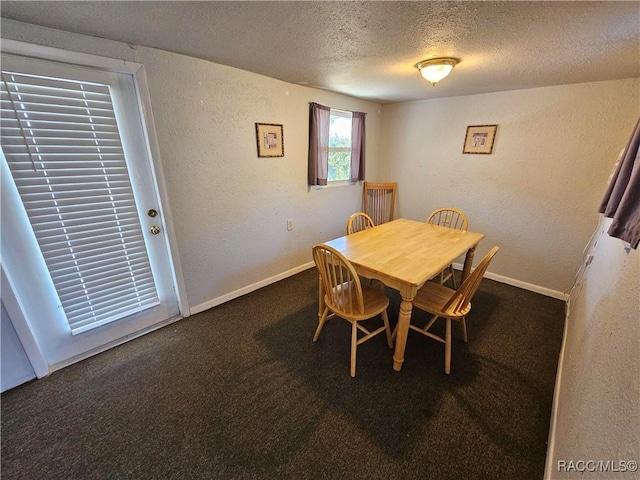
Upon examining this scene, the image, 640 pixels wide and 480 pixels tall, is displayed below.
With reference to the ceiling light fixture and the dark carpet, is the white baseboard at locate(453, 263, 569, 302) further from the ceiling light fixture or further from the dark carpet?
the ceiling light fixture

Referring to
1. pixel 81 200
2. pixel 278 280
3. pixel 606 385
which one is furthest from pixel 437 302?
pixel 81 200

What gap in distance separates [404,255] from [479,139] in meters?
2.01

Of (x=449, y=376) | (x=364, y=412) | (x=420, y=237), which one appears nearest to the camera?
(x=364, y=412)

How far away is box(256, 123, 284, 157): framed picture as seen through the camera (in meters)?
2.45

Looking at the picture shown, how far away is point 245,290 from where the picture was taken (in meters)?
2.72

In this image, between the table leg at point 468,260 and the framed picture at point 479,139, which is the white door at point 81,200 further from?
the framed picture at point 479,139

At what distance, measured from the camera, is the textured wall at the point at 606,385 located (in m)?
0.72

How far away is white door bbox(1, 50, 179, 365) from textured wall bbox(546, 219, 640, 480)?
8.38ft

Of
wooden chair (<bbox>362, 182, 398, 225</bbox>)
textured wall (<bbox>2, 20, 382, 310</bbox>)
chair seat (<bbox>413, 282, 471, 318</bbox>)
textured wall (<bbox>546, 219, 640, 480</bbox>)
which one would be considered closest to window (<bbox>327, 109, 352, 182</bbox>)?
textured wall (<bbox>2, 20, 382, 310</bbox>)

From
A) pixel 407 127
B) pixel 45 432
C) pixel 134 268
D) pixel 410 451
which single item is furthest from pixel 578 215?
pixel 45 432

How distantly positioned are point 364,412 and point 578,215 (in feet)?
8.96

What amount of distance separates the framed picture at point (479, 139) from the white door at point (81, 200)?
126 inches

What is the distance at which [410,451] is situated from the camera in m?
1.29

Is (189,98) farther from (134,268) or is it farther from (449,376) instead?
(449,376)
